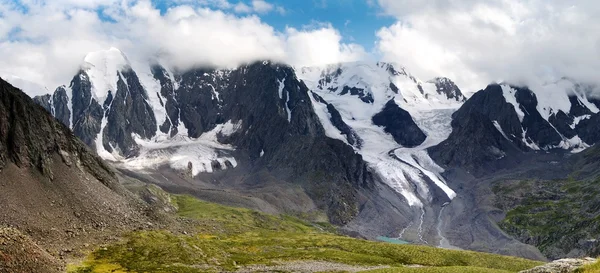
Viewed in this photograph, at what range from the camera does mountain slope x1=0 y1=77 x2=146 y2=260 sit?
9575 cm

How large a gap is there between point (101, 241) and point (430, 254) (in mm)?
67542

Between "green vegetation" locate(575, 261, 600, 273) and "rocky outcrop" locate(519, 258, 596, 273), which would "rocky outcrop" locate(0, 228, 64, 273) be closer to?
"rocky outcrop" locate(519, 258, 596, 273)

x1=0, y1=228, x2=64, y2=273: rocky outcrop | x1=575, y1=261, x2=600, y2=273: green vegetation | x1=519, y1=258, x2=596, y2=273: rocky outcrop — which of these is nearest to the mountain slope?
x1=0, y1=228, x2=64, y2=273: rocky outcrop

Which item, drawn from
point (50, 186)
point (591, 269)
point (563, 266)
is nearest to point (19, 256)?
point (50, 186)

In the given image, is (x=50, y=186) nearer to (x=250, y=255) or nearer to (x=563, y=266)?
(x=250, y=255)

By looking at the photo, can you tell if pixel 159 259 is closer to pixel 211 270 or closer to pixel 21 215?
pixel 211 270

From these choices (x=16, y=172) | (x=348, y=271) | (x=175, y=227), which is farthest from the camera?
(x=175, y=227)

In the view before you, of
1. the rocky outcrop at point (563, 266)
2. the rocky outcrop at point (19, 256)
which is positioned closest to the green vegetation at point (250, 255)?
the rocky outcrop at point (19, 256)

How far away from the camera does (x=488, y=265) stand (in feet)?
356

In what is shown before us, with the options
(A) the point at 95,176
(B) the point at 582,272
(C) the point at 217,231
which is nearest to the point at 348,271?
(B) the point at 582,272

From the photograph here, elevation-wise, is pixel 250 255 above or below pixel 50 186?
below

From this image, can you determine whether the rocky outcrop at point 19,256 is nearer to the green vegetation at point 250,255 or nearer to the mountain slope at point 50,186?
the green vegetation at point 250,255

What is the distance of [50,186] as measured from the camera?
4318 inches

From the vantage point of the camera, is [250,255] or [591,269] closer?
[591,269]
